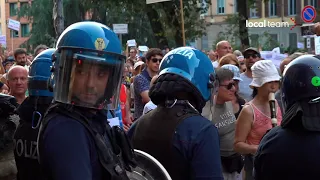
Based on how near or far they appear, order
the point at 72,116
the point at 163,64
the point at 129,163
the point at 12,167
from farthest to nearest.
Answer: the point at 12,167
the point at 163,64
the point at 129,163
the point at 72,116

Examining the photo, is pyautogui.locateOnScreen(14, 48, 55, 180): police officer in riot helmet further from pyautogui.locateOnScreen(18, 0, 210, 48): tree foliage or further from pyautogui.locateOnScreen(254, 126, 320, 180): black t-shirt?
pyautogui.locateOnScreen(18, 0, 210, 48): tree foliage

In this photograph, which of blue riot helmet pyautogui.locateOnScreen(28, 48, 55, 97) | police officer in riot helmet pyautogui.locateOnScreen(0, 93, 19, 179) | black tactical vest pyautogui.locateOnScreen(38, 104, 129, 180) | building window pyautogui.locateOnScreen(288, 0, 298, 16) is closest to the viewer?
black tactical vest pyautogui.locateOnScreen(38, 104, 129, 180)

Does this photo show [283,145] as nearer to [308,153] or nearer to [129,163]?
[308,153]

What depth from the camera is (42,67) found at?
3545 millimetres

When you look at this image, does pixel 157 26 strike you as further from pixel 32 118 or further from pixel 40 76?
pixel 32 118

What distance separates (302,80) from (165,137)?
0.72 meters

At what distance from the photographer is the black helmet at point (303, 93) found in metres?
2.87

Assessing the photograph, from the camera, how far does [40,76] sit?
3490 mm

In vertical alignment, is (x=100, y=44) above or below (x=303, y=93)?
above

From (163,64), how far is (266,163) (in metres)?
0.76

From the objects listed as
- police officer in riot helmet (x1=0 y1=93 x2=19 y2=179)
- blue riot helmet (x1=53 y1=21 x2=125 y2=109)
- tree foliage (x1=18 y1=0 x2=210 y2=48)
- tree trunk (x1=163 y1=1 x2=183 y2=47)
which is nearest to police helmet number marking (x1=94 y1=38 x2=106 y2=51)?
blue riot helmet (x1=53 y1=21 x2=125 y2=109)

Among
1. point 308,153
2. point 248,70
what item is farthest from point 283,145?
point 248,70

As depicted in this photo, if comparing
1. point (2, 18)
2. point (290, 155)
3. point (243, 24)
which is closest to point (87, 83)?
point (290, 155)

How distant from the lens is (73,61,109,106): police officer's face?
7.93 ft
